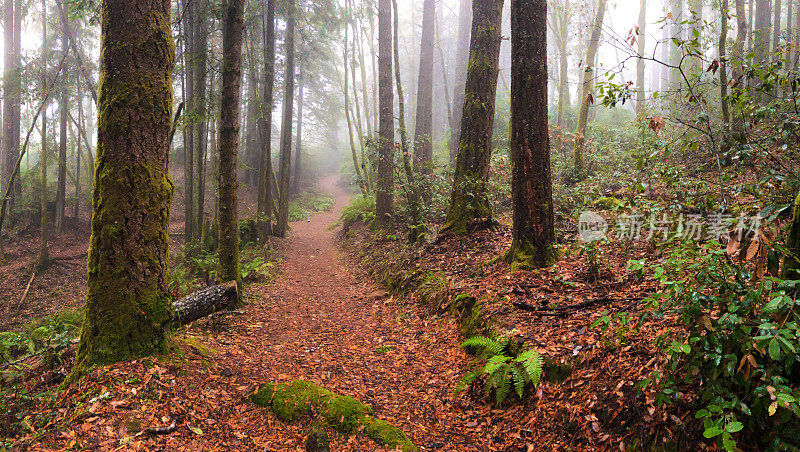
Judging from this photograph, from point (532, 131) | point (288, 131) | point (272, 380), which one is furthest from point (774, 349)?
point (288, 131)

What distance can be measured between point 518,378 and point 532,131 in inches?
143

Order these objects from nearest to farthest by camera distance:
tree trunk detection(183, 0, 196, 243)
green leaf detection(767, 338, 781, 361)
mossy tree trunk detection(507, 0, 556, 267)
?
green leaf detection(767, 338, 781, 361), mossy tree trunk detection(507, 0, 556, 267), tree trunk detection(183, 0, 196, 243)

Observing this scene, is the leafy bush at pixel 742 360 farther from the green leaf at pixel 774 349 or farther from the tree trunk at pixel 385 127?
the tree trunk at pixel 385 127

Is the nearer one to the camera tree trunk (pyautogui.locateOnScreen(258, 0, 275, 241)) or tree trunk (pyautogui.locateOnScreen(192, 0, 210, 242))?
tree trunk (pyautogui.locateOnScreen(192, 0, 210, 242))

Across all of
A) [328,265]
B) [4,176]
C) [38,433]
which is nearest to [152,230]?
[38,433]

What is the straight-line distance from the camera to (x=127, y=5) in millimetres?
3947

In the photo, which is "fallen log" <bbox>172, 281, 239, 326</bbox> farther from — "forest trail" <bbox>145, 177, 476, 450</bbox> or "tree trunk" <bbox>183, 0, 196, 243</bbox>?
"tree trunk" <bbox>183, 0, 196, 243</bbox>

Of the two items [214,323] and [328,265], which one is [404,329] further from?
[328,265]

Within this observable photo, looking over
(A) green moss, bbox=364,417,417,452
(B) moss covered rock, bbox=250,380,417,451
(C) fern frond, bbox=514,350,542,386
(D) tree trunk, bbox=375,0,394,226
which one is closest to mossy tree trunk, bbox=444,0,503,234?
(D) tree trunk, bbox=375,0,394,226

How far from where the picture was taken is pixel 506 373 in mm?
4016

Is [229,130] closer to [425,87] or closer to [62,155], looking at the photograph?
[425,87]

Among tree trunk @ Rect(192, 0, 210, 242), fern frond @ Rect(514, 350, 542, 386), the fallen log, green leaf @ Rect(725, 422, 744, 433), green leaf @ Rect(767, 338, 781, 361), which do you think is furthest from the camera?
tree trunk @ Rect(192, 0, 210, 242)

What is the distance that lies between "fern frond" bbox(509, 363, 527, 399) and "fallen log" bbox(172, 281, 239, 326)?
410 cm

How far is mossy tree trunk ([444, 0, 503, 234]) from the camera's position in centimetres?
849
